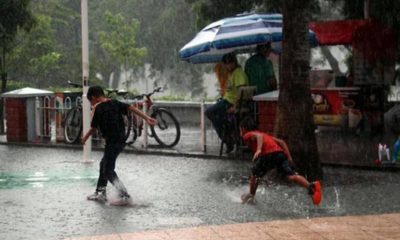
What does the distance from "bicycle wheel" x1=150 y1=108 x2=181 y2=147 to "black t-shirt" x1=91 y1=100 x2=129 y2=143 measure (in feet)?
18.7

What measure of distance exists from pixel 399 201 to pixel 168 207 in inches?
114

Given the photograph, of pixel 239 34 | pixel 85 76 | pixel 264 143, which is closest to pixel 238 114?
pixel 239 34

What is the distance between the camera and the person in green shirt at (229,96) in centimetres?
1429

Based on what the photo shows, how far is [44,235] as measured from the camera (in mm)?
7781

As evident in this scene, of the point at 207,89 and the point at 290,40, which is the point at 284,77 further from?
the point at 207,89

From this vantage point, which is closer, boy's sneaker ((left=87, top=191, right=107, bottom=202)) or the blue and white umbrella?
boy's sneaker ((left=87, top=191, right=107, bottom=202))

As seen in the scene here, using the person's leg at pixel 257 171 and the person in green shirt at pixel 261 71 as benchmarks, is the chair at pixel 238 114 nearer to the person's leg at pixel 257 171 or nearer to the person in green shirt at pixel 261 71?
the person in green shirt at pixel 261 71

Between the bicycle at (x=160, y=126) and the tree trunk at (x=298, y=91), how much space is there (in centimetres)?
477

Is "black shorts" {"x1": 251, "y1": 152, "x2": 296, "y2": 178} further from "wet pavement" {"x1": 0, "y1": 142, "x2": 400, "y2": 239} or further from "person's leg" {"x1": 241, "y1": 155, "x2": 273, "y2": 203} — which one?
"wet pavement" {"x1": 0, "y1": 142, "x2": 400, "y2": 239}

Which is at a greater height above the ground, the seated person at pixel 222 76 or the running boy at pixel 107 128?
the seated person at pixel 222 76

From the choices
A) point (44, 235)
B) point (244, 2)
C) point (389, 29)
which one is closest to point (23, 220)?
point (44, 235)

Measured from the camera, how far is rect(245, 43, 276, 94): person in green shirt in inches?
583

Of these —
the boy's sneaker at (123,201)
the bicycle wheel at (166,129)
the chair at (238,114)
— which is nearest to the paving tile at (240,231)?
the boy's sneaker at (123,201)

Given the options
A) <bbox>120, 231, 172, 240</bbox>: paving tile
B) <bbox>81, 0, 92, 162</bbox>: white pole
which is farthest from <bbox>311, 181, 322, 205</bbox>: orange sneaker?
<bbox>81, 0, 92, 162</bbox>: white pole
